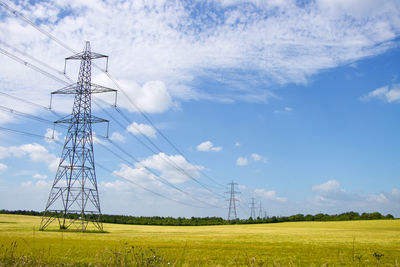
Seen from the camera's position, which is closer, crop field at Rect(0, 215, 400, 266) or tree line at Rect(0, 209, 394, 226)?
crop field at Rect(0, 215, 400, 266)

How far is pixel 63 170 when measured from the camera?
1763 inches

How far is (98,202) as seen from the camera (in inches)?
1780

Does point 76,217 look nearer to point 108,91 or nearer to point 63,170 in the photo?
point 63,170

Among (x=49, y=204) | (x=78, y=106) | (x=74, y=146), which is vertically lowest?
(x=49, y=204)

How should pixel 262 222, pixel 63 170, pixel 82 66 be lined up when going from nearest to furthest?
pixel 63 170 → pixel 82 66 → pixel 262 222

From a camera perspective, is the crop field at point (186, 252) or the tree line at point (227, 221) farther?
the tree line at point (227, 221)

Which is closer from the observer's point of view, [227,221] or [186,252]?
[186,252]

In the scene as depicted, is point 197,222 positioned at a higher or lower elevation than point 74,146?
lower

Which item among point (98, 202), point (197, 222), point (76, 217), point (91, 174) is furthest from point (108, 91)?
point (197, 222)

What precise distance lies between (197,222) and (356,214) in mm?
70966

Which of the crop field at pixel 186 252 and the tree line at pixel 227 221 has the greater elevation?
the crop field at pixel 186 252

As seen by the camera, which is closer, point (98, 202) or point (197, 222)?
point (98, 202)

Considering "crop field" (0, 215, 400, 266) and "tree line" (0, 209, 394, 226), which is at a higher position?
"crop field" (0, 215, 400, 266)

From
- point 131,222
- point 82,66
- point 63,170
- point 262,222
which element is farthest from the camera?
point 262,222
